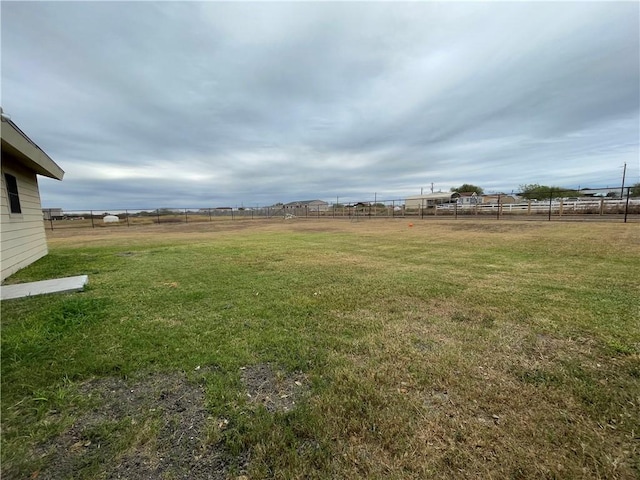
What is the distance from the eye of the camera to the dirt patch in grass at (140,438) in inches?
58.0

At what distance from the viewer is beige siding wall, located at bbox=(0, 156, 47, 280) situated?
226 inches

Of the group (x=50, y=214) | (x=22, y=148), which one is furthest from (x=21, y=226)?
(x=50, y=214)

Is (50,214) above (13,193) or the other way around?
the other way around

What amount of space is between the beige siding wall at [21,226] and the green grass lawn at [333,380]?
114 inches

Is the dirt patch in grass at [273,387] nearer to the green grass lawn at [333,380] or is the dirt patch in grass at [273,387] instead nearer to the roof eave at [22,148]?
the green grass lawn at [333,380]

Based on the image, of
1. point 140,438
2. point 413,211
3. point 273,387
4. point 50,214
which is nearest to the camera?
point 140,438

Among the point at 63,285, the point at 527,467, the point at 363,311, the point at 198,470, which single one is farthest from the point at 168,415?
the point at 63,285

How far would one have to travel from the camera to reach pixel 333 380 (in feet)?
7.14

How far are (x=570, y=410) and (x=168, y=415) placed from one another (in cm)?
262

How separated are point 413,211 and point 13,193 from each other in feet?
110

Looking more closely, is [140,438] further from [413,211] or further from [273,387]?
[413,211]

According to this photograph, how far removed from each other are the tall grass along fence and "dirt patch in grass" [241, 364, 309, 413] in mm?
19744

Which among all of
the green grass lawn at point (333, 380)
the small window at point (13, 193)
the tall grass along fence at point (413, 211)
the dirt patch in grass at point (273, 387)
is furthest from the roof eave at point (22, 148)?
the tall grass along fence at point (413, 211)

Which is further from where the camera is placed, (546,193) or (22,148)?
(546,193)
